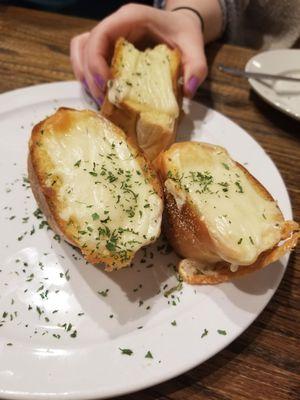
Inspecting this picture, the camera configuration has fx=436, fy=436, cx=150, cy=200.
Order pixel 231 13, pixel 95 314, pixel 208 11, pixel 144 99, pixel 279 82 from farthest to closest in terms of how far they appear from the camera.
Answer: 1. pixel 231 13
2. pixel 208 11
3. pixel 279 82
4. pixel 144 99
5. pixel 95 314

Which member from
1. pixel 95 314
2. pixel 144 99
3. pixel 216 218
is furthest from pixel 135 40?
pixel 95 314

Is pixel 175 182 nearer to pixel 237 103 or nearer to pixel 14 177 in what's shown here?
pixel 14 177

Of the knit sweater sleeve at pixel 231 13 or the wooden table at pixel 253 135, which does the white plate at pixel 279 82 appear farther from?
the knit sweater sleeve at pixel 231 13

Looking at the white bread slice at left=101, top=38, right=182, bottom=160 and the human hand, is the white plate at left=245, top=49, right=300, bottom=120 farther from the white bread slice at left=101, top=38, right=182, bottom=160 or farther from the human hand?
the white bread slice at left=101, top=38, right=182, bottom=160

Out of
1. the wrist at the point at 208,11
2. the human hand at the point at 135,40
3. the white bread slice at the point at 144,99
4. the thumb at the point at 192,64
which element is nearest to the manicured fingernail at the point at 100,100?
the human hand at the point at 135,40

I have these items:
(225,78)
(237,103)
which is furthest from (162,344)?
(225,78)

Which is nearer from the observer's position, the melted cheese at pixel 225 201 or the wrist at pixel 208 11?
the melted cheese at pixel 225 201

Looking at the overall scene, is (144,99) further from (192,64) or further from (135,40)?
(135,40)
